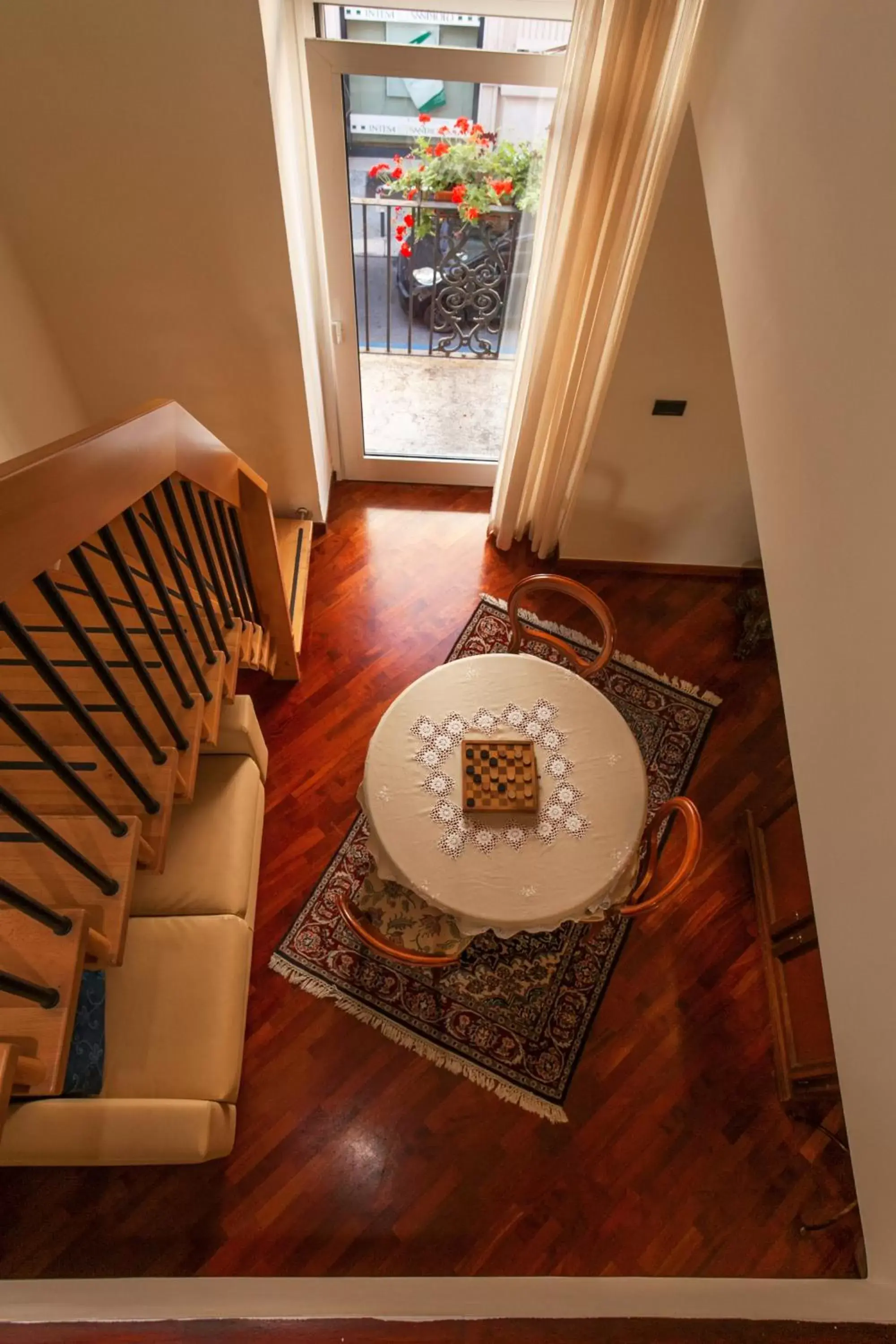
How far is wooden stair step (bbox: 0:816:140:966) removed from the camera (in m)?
1.27

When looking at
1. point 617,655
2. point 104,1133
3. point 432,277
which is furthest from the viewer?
point 617,655

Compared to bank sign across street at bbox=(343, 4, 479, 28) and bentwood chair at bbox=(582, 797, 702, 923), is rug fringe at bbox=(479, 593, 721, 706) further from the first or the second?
bank sign across street at bbox=(343, 4, 479, 28)

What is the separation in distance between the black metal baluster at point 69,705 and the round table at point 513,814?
791 mm

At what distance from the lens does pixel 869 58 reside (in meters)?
1.12

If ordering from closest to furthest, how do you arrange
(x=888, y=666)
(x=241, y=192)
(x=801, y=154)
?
1. (x=888, y=666)
2. (x=801, y=154)
3. (x=241, y=192)

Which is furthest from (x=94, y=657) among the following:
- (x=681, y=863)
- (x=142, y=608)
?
(x=681, y=863)

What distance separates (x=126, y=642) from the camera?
1.38 meters

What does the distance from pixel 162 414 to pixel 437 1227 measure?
2.35 m

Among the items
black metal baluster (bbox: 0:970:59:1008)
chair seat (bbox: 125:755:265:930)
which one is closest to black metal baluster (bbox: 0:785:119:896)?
black metal baluster (bbox: 0:970:59:1008)

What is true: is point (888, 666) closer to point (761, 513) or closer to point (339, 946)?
point (761, 513)

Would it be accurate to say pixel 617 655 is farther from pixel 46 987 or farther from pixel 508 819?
pixel 46 987

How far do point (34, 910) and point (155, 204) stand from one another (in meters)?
2.17

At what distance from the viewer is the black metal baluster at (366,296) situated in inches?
105

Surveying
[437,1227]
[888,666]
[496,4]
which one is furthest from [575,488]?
[437,1227]
